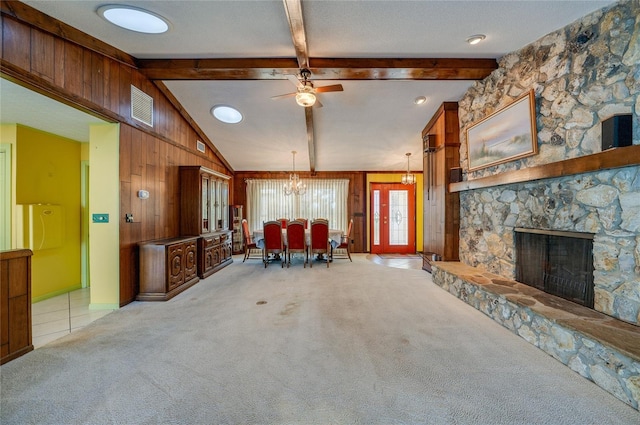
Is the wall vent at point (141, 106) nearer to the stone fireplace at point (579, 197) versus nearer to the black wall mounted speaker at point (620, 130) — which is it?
the stone fireplace at point (579, 197)

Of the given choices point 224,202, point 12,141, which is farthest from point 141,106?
point 224,202

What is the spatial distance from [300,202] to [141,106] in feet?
14.9

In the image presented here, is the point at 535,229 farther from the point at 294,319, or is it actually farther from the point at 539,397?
the point at 294,319

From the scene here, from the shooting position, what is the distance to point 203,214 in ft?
15.4

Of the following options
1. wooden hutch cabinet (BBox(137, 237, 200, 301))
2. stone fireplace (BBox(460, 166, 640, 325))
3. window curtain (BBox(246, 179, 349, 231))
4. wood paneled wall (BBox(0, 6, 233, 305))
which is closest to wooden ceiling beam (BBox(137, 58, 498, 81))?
wood paneled wall (BBox(0, 6, 233, 305))

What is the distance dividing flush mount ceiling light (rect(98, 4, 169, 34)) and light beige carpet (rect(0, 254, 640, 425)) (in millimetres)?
3049

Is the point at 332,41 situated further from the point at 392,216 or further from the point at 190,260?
the point at 392,216

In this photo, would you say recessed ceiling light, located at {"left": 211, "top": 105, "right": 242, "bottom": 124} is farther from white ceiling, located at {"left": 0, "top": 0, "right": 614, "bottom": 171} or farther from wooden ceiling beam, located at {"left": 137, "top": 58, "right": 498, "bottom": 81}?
wooden ceiling beam, located at {"left": 137, "top": 58, "right": 498, "bottom": 81}

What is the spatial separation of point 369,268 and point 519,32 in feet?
13.6

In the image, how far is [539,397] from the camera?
1570 mm

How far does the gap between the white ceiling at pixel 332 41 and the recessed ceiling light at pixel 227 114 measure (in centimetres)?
13

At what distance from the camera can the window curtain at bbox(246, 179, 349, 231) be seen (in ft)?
24.5

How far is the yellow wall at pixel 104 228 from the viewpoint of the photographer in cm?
312

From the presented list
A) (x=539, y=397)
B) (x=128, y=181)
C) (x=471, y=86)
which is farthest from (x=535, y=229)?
(x=128, y=181)
